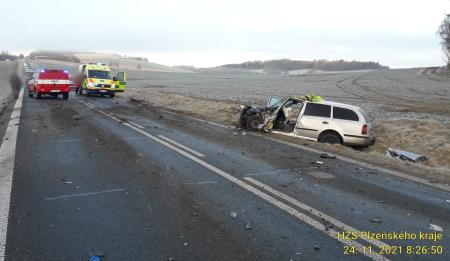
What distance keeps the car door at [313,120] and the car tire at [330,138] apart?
0.55ft

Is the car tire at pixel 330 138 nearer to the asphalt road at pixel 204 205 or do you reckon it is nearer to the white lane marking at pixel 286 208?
the asphalt road at pixel 204 205

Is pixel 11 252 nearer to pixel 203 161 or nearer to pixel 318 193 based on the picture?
pixel 318 193

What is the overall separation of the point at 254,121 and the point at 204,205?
29.2 feet

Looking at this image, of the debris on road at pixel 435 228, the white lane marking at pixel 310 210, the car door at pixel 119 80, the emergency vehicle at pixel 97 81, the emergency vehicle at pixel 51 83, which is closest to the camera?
the white lane marking at pixel 310 210

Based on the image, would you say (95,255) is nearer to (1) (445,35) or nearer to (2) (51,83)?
(2) (51,83)

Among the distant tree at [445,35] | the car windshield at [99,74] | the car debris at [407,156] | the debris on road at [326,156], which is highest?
the distant tree at [445,35]

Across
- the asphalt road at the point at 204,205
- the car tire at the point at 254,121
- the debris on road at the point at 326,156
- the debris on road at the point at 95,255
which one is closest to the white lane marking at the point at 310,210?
the asphalt road at the point at 204,205

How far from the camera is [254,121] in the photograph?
14930 millimetres

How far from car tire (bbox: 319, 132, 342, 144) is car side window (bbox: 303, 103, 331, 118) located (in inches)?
21.4

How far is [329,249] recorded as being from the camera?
4789 mm

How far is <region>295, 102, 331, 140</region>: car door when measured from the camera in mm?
13055

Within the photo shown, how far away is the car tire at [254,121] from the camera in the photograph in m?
14.9

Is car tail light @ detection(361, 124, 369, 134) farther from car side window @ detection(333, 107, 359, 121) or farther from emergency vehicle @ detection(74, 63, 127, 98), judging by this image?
emergency vehicle @ detection(74, 63, 127, 98)

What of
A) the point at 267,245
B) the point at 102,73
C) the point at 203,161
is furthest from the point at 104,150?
the point at 102,73
